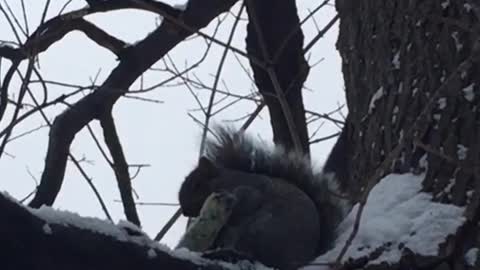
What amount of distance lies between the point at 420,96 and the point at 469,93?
0.12 meters

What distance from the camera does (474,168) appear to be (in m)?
1.57

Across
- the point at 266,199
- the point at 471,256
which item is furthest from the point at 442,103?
the point at 266,199

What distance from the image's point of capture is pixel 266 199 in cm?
192

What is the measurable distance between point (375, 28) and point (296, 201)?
14.2 inches

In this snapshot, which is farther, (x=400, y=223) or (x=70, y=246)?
(x=400, y=223)

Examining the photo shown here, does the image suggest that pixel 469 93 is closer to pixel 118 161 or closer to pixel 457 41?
pixel 457 41

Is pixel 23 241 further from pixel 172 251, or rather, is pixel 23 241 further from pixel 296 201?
pixel 296 201

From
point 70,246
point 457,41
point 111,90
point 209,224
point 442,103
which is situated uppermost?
point 111,90

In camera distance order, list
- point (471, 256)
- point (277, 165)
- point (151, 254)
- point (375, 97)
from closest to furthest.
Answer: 1. point (151, 254)
2. point (471, 256)
3. point (375, 97)
4. point (277, 165)

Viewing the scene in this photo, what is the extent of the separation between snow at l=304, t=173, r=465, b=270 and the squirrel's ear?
47 centimetres

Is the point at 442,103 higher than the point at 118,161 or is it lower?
lower

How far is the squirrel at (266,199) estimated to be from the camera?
1.80 metres

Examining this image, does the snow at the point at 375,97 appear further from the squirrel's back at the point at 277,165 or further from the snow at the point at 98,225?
the snow at the point at 98,225

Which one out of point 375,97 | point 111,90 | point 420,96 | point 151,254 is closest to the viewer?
point 151,254
